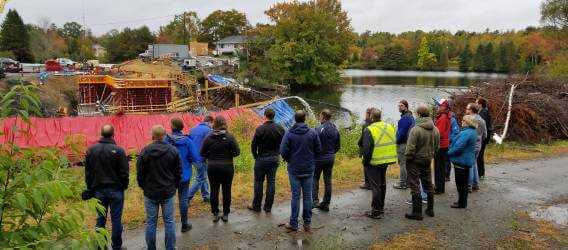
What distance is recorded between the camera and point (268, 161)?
757cm

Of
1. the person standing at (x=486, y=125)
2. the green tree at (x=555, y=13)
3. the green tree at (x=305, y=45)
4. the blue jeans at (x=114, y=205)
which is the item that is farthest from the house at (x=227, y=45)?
Answer: the blue jeans at (x=114, y=205)

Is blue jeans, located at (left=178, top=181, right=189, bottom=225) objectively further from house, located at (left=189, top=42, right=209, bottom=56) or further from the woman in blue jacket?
house, located at (left=189, top=42, right=209, bottom=56)

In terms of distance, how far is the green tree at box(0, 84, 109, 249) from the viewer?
8.38 ft

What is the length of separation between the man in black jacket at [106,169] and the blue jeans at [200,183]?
2.16 metres

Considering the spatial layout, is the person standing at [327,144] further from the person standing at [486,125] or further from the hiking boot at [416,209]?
the person standing at [486,125]

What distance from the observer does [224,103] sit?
47.6 metres

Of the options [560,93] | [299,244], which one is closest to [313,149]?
[299,244]

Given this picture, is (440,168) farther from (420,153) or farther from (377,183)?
(377,183)

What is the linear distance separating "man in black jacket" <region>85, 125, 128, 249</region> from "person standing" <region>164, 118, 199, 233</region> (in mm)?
1010

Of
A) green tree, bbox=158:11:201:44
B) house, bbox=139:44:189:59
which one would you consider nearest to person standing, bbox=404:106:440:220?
house, bbox=139:44:189:59

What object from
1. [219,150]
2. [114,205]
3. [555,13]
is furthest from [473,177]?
[555,13]

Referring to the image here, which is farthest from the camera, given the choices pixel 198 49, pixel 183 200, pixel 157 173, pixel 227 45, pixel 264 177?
pixel 227 45

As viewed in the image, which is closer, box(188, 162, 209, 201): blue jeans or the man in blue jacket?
the man in blue jacket

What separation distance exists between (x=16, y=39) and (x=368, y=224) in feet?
222
